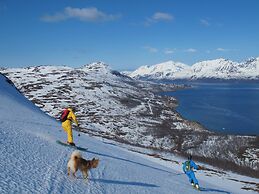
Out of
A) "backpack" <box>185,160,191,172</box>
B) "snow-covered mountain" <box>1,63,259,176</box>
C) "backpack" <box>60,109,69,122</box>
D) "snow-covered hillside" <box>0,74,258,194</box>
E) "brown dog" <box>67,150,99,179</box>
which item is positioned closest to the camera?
"snow-covered hillside" <box>0,74,258,194</box>

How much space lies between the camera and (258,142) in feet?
223

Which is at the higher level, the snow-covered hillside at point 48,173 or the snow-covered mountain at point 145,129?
the snow-covered hillside at point 48,173

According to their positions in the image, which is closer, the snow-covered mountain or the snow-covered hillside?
→ the snow-covered hillside

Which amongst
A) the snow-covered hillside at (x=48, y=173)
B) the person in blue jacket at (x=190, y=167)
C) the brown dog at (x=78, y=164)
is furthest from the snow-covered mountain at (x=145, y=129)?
the brown dog at (x=78, y=164)

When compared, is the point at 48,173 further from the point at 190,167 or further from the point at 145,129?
the point at 145,129

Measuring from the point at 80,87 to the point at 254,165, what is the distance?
132378mm

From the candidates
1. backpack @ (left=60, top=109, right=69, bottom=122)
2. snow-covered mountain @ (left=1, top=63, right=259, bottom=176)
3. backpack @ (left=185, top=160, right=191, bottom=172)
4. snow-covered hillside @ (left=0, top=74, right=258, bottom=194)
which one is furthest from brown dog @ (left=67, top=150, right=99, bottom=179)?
snow-covered mountain @ (left=1, top=63, right=259, bottom=176)

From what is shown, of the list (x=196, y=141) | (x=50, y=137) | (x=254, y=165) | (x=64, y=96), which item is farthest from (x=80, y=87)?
(x=50, y=137)

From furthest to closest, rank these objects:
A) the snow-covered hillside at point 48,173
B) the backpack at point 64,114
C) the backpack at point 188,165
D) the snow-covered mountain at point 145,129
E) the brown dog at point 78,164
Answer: the snow-covered mountain at point 145,129, the backpack at point 188,165, the backpack at point 64,114, the brown dog at point 78,164, the snow-covered hillside at point 48,173

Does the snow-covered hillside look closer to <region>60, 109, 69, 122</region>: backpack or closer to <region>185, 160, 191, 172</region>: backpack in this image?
<region>185, 160, 191, 172</region>: backpack

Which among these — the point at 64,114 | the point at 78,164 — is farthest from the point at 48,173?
the point at 64,114

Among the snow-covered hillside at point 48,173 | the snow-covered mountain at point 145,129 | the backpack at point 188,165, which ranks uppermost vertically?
the snow-covered hillside at point 48,173

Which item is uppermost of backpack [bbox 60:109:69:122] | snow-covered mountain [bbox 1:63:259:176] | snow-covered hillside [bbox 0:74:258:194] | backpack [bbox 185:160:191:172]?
backpack [bbox 60:109:69:122]

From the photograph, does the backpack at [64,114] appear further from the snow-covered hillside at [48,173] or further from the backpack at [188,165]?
the backpack at [188,165]
